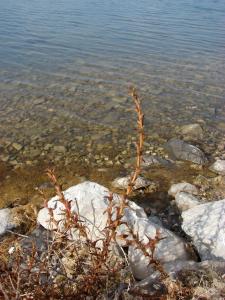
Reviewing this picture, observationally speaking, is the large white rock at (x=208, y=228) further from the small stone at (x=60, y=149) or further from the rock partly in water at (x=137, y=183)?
the small stone at (x=60, y=149)

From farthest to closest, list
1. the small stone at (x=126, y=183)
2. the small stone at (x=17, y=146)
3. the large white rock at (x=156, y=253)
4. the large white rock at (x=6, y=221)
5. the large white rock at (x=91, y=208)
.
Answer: the small stone at (x=17, y=146) < the small stone at (x=126, y=183) < the large white rock at (x=6, y=221) < the large white rock at (x=91, y=208) < the large white rock at (x=156, y=253)

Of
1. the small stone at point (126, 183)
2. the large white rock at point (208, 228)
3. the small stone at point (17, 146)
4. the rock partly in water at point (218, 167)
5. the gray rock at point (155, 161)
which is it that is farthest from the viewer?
the small stone at point (17, 146)

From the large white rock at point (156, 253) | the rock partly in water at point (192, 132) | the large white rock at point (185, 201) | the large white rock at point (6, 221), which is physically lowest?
the rock partly in water at point (192, 132)

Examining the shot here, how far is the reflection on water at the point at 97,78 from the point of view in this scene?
921 centimetres

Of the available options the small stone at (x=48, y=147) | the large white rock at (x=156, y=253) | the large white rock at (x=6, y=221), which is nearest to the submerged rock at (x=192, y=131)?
the small stone at (x=48, y=147)

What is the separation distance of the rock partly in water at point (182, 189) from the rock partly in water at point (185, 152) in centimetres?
116

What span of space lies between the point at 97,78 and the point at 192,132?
16.6ft

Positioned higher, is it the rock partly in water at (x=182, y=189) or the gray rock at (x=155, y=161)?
the rock partly in water at (x=182, y=189)

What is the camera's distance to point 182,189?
716cm

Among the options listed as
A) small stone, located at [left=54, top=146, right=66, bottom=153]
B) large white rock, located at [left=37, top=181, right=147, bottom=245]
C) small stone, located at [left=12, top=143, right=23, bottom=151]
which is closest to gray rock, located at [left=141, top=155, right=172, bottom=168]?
small stone, located at [left=54, top=146, right=66, bottom=153]

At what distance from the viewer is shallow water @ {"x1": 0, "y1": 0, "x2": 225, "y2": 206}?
905cm

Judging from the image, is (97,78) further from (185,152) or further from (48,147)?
(185,152)

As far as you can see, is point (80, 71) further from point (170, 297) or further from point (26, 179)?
point (170, 297)

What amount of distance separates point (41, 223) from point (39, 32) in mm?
15863
